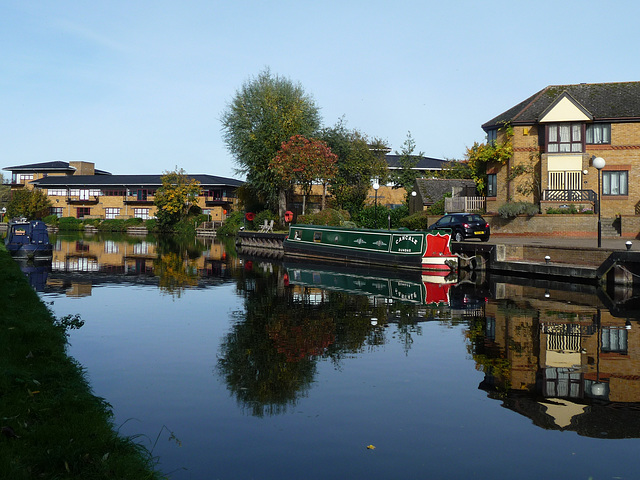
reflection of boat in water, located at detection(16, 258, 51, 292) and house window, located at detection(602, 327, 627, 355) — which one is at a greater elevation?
reflection of boat in water, located at detection(16, 258, 51, 292)

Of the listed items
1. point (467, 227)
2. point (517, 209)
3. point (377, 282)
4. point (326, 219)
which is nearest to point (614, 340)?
point (377, 282)

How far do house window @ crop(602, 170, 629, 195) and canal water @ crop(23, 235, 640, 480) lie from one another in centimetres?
2054

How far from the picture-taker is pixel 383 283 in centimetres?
2466

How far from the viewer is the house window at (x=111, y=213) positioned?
95.5 metres

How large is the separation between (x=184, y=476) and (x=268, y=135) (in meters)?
49.8

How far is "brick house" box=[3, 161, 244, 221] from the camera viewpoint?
9019 cm

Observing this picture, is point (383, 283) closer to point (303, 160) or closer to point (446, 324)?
point (446, 324)

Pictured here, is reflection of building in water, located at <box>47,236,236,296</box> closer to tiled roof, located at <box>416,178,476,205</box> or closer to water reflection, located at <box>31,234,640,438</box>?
water reflection, located at <box>31,234,640,438</box>

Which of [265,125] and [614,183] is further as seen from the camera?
[265,125]

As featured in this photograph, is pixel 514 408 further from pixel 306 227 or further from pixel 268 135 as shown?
pixel 268 135

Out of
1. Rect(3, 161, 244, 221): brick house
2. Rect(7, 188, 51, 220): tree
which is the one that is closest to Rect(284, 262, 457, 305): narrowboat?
Rect(3, 161, 244, 221): brick house

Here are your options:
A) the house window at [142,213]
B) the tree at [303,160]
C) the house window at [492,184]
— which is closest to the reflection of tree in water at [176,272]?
the tree at [303,160]

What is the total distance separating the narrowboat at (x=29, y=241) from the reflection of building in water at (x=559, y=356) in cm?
2390

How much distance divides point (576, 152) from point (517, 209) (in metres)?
5.58
